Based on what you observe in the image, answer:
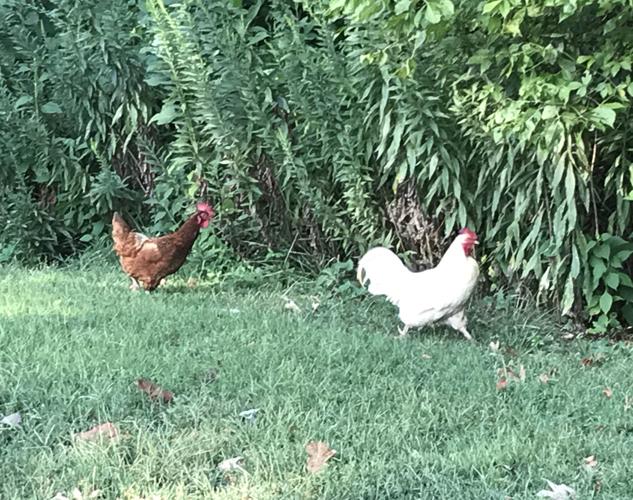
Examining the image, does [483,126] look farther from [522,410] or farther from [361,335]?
[522,410]

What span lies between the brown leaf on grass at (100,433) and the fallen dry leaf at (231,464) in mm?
374

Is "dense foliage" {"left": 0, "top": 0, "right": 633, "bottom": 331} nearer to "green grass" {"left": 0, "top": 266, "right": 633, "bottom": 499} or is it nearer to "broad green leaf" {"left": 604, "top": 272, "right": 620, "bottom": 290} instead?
"broad green leaf" {"left": 604, "top": 272, "right": 620, "bottom": 290}

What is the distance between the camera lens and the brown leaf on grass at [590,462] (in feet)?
7.92

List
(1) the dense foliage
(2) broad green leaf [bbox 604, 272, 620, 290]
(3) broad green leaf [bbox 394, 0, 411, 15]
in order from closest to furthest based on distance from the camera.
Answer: (3) broad green leaf [bbox 394, 0, 411, 15] < (1) the dense foliage < (2) broad green leaf [bbox 604, 272, 620, 290]

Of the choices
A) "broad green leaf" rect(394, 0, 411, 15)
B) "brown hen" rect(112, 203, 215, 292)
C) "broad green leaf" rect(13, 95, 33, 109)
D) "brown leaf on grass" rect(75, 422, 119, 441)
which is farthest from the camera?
"broad green leaf" rect(13, 95, 33, 109)

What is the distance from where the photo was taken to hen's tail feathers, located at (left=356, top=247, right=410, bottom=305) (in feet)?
13.3

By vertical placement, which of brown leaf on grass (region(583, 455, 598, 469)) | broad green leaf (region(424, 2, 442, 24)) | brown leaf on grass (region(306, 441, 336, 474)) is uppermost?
broad green leaf (region(424, 2, 442, 24))

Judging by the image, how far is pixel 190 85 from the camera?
196 inches

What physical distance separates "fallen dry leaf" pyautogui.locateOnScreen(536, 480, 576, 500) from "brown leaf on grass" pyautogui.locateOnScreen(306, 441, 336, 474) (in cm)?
64

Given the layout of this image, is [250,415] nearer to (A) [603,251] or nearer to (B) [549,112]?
(B) [549,112]

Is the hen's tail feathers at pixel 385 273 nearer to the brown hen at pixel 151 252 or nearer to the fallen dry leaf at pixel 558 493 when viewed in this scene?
the brown hen at pixel 151 252

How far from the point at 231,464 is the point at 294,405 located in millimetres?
478

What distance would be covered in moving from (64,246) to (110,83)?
1.44 m

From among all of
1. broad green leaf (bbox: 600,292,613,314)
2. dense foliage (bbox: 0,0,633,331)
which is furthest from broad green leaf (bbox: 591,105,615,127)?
broad green leaf (bbox: 600,292,613,314)
